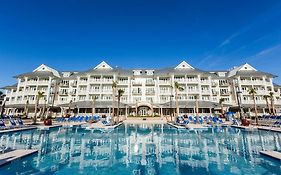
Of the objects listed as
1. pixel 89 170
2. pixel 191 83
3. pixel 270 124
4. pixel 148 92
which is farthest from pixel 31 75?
pixel 270 124

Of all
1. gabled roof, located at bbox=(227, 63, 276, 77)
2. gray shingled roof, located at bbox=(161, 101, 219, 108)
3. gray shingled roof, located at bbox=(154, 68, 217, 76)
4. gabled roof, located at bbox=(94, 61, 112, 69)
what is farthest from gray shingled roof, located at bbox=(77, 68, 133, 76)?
gabled roof, located at bbox=(227, 63, 276, 77)

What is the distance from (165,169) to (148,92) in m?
38.5

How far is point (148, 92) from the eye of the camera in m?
46.2

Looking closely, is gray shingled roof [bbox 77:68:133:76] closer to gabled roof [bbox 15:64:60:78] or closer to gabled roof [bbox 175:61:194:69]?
gabled roof [bbox 15:64:60:78]

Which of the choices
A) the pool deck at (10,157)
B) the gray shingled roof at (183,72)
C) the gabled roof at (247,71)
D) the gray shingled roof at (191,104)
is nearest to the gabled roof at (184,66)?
the gray shingled roof at (183,72)

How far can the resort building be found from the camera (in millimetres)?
43719

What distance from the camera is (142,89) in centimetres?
4700

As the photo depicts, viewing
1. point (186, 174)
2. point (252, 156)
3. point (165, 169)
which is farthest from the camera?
point (252, 156)

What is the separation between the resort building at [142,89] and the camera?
143 ft

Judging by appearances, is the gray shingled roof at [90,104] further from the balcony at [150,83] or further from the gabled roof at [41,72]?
the gabled roof at [41,72]

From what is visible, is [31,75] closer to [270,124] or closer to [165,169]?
[165,169]

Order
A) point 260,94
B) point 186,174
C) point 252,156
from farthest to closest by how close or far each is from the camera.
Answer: point 260,94 → point 252,156 → point 186,174

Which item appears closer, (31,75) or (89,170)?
(89,170)

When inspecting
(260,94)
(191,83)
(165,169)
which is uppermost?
(191,83)
